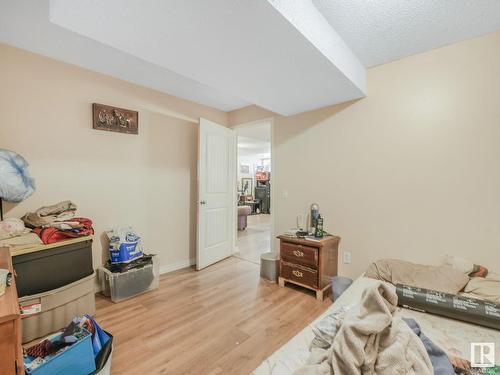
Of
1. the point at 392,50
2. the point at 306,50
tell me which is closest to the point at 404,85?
the point at 392,50

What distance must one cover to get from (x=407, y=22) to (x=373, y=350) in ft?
6.98

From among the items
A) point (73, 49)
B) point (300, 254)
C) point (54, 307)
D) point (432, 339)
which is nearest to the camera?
point (432, 339)

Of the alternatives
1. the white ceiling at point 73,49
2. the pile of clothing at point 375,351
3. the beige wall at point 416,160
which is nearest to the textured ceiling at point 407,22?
the beige wall at point 416,160

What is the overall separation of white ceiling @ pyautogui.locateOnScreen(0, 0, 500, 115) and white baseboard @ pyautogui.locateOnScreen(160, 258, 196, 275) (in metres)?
2.40

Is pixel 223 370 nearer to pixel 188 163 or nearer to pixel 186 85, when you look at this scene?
pixel 188 163

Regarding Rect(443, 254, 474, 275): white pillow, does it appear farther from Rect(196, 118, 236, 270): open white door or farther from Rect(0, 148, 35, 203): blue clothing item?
Rect(0, 148, 35, 203): blue clothing item

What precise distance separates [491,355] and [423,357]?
583mm

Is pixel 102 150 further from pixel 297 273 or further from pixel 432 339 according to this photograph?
pixel 432 339

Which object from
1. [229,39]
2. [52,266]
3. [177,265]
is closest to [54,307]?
[52,266]

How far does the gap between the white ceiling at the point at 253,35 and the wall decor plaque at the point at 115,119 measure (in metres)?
0.42

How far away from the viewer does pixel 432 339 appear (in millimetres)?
1217

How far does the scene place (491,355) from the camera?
1088 mm

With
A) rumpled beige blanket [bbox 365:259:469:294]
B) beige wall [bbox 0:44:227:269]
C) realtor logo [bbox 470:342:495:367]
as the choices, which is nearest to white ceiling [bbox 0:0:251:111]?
beige wall [bbox 0:44:227:269]

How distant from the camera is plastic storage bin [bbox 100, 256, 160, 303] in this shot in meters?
2.32
